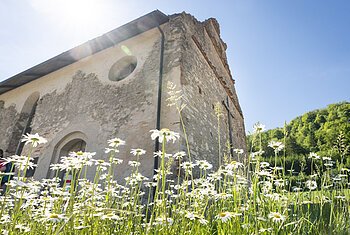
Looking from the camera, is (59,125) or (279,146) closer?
(279,146)

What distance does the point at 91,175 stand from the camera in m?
5.66

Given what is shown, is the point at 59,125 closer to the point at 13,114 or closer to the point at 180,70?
the point at 13,114

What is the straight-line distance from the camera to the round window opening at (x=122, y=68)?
7192 mm

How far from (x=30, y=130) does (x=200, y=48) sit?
6855 mm

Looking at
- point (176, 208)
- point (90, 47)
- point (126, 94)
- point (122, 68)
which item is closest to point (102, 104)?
point (126, 94)

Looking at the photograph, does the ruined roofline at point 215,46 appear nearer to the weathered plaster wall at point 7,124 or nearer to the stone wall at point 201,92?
the stone wall at point 201,92

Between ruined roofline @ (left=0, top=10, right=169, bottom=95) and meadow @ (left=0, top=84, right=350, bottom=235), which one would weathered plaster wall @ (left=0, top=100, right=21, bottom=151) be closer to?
ruined roofline @ (left=0, top=10, right=169, bottom=95)

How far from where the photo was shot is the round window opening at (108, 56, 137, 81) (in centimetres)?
719

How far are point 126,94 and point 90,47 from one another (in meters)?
2.80

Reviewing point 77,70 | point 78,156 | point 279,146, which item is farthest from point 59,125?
point 279,146

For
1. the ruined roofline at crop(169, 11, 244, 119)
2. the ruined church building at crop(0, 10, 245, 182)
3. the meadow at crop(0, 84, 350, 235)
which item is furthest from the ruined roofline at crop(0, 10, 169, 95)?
the meadow at crop(0, 84, 350, 235)

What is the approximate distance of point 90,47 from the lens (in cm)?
796

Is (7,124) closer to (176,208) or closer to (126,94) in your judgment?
(126,94)

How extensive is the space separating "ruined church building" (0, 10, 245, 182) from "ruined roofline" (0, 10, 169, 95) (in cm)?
3
